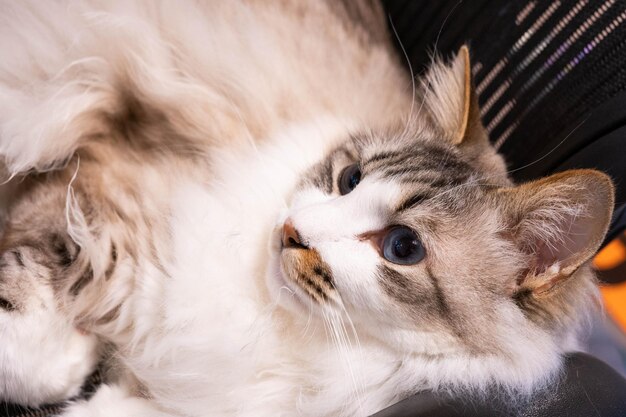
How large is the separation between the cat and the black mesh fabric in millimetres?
200

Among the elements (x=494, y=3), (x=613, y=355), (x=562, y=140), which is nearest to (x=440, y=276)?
(x=613, y=355)

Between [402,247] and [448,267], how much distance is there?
0.09 metres

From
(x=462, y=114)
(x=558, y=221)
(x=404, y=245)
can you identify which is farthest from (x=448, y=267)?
(x=462, y=114)

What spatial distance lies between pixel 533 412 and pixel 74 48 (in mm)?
1362

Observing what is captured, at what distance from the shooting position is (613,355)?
1.22 metres

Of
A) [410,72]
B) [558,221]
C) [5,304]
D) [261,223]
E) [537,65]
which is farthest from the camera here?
[410,72]

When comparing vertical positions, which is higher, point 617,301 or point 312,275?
point 617,301

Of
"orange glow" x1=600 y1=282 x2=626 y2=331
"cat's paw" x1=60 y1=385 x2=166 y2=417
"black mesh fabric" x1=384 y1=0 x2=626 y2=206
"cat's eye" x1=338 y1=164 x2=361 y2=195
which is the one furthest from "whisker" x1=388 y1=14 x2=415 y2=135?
"cat's paw" x1=60 y1=385 x2=166 y2=417

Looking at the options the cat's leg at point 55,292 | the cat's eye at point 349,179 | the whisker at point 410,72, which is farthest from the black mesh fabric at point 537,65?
the cat's leg at point 55,292

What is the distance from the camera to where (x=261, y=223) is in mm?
1252

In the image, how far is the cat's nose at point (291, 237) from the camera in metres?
1.04

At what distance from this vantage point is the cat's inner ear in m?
1.24

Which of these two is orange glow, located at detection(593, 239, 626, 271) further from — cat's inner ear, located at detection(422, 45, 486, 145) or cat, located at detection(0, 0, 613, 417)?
cat's inner ear, located at detection(422, 45, 486, 145)

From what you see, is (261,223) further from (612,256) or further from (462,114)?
(612,256)
